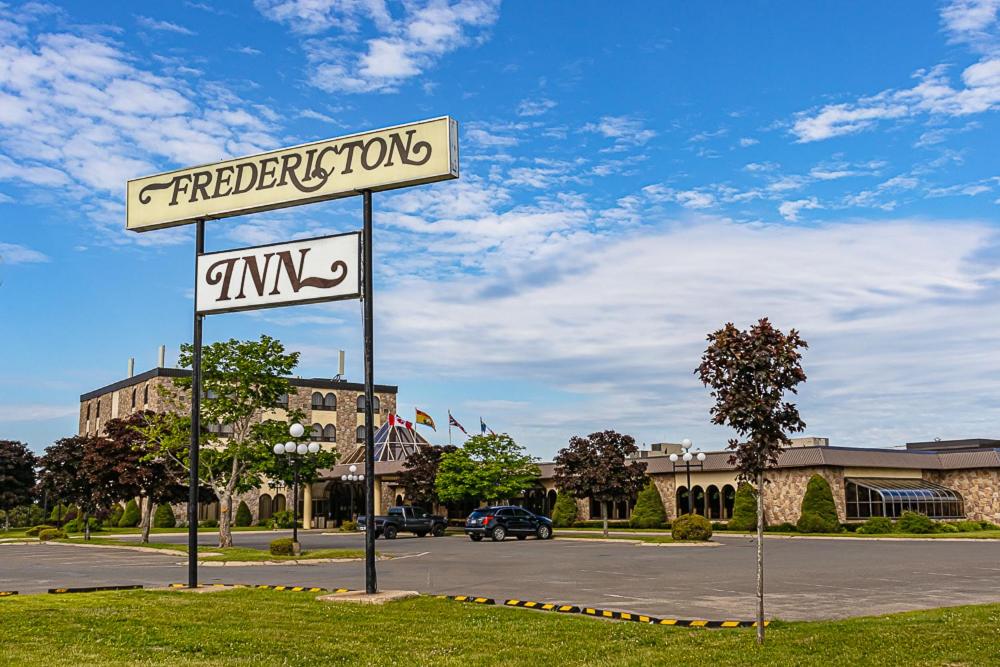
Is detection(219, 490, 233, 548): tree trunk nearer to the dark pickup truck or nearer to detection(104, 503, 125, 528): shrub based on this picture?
the dark pickup truck

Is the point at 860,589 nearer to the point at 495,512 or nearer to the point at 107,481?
the point at 495,512

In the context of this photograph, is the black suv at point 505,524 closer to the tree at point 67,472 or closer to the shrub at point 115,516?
the tree at point 67,472

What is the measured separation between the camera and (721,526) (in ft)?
171

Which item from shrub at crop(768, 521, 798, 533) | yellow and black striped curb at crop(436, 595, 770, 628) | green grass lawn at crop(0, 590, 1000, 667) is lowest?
shrub at crop(768, 521, 798, 533)

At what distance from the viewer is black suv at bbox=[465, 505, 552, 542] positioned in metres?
45.5

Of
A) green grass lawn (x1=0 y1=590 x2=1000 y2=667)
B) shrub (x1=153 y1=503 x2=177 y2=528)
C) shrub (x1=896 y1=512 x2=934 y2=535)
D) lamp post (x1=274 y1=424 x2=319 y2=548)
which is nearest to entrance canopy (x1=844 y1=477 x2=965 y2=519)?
shrub (x1=896 y1=512 x2=934 y2=535)

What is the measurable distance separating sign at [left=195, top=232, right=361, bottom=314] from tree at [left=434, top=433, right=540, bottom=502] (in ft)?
128

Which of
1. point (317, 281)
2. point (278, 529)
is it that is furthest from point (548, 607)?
point (278, 529)

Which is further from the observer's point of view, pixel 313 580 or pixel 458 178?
pixel 313 580

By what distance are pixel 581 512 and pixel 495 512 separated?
16.6 m

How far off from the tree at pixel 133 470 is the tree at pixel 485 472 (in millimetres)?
16420

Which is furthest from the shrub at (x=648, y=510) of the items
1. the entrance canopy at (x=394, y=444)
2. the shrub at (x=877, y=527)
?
the entrance canopy at (x=394, y=444)

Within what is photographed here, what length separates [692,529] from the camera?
39.4m

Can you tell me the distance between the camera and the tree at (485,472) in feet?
183
